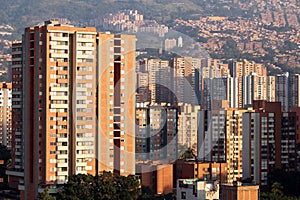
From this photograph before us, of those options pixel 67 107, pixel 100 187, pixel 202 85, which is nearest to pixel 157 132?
pixel 67 107

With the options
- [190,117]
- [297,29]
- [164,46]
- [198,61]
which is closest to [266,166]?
[190,117]

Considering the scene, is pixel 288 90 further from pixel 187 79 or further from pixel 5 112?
pixel 5 112

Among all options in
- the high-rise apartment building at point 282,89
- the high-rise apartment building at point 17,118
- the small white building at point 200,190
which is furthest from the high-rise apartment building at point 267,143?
the high-rise apartment building at point 282,89

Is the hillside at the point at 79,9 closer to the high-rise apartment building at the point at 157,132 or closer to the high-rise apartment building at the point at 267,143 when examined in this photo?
the high-rise apartment building at the point at 157,132

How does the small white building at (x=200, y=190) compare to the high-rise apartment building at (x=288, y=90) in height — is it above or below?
below

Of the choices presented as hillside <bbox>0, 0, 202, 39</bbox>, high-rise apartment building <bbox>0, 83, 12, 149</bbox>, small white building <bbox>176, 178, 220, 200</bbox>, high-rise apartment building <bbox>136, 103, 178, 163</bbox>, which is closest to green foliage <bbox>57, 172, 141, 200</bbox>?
small white building <bbox>176, 178, 220, 200</bbox>

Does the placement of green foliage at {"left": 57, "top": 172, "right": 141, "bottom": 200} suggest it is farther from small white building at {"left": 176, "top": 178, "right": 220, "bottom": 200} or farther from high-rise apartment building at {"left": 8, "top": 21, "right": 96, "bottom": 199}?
small white building at {"left": 176, "top": 178, "right": 220, "bottom": 200}
